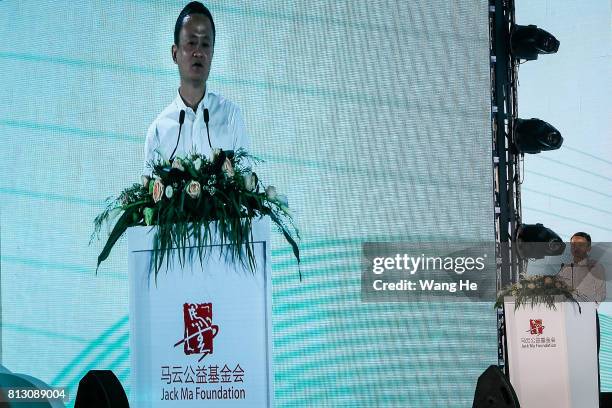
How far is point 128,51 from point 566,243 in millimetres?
2981

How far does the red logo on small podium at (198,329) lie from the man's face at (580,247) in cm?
264

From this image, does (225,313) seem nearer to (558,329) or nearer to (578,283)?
(558,329)

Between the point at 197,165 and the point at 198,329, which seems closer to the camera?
the point at 198,329

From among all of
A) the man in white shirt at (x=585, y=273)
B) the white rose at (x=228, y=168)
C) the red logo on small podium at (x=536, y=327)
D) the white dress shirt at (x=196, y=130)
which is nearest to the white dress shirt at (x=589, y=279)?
the man in white shirt at (x=585, y=273)

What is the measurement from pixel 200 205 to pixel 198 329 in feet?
2.02

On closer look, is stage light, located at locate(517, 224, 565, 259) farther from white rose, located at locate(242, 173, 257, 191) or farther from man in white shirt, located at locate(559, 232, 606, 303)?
white rose, located at locate(242, 173, 257, 191)

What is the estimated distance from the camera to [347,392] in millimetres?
5723

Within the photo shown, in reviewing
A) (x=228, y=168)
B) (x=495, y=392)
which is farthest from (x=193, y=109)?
(x=495, y=392)

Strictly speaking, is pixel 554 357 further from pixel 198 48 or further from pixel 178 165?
pixel 198 48

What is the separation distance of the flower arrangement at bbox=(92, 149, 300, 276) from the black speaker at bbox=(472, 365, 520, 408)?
1.05 meters

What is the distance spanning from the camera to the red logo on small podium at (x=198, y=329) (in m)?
4.06

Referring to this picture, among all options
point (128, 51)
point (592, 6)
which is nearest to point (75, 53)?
point (128, 51)

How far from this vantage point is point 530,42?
18.9ft

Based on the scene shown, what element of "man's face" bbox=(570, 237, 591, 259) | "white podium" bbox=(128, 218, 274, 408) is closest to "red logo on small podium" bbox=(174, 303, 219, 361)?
"white podium" bbox=(128, 218, 274, 408)
